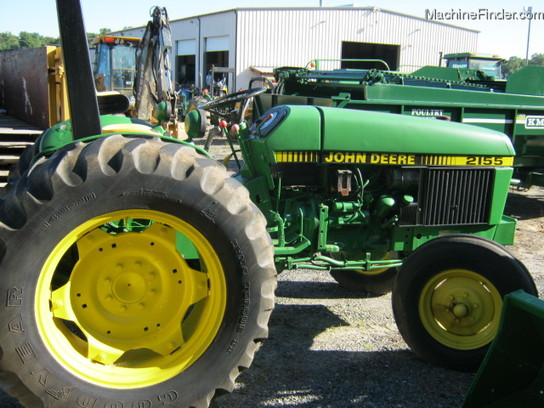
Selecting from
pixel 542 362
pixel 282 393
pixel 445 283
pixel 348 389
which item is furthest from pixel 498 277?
pixel 282 393

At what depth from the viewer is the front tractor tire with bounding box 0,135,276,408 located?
234 cm

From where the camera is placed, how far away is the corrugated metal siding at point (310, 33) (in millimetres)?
26297

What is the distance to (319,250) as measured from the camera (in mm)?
3744

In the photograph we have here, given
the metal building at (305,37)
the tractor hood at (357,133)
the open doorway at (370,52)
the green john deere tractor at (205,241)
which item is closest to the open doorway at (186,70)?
the metal building at (305,37)

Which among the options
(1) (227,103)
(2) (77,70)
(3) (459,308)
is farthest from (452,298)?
(2) (77,70)

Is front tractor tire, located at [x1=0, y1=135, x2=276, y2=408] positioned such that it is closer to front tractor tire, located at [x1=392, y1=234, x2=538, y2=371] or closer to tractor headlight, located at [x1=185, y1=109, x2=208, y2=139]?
front tractor tire, located at [x1=392, y1=234, x2=538, y2=371]

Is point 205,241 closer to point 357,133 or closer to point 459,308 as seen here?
point 357,133

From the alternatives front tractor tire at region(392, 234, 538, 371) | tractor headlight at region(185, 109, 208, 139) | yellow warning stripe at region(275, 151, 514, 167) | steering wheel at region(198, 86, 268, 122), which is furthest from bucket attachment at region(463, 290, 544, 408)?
tractor headlight at region(185, 109, 208, 139)

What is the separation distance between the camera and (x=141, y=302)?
2.72m

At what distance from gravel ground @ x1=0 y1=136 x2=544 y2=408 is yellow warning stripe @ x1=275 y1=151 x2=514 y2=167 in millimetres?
1247

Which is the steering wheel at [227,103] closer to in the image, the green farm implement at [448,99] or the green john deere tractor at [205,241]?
the green john deere tractor at [205,241]

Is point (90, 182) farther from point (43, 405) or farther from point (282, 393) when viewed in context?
point (282, 393)

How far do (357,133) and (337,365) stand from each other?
1.47 meters

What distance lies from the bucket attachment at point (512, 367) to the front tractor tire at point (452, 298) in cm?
67
